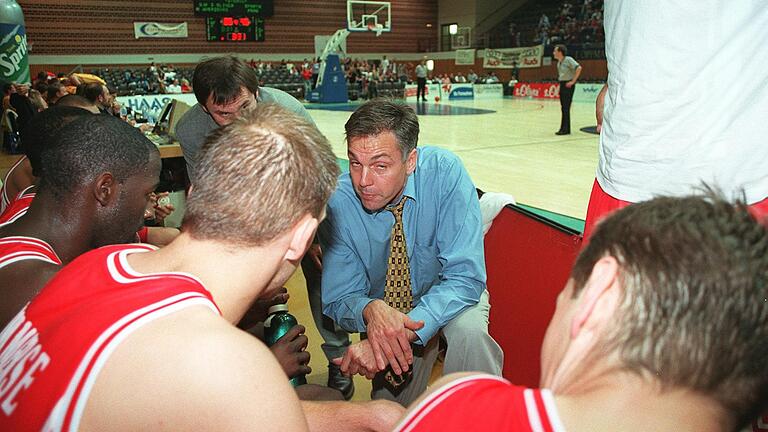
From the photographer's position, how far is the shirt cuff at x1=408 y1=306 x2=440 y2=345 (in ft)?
6.94

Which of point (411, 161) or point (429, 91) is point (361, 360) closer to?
point (411, 161)

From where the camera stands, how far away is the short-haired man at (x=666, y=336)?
0.63 meters

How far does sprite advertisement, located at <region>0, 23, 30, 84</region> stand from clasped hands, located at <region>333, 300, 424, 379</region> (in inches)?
410

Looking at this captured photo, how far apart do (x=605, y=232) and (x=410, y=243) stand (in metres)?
1.69

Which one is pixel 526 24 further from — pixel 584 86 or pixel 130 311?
pixel 130 311

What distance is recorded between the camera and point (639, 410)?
2.14 ft

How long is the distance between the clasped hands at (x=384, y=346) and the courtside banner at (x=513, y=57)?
24.3 m

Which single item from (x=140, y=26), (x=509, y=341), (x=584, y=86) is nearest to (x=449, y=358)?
(x=509, y=341)

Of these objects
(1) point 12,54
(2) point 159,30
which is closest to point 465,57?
(2) point 159,30

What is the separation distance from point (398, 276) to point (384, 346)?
45 cm

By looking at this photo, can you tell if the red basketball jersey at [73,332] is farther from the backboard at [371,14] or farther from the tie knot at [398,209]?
the backboard at [371,14]

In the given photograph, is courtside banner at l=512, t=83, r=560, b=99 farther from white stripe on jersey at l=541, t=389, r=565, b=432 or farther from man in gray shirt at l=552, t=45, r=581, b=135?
white stripe on jersey at l=541, t=389, r=565, b=432

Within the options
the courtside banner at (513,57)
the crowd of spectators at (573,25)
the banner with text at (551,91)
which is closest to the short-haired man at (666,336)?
the banner with text at (551,91)

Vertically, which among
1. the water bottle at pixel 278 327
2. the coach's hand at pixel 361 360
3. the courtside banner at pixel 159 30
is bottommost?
the coach's hand at pixel 361 360
